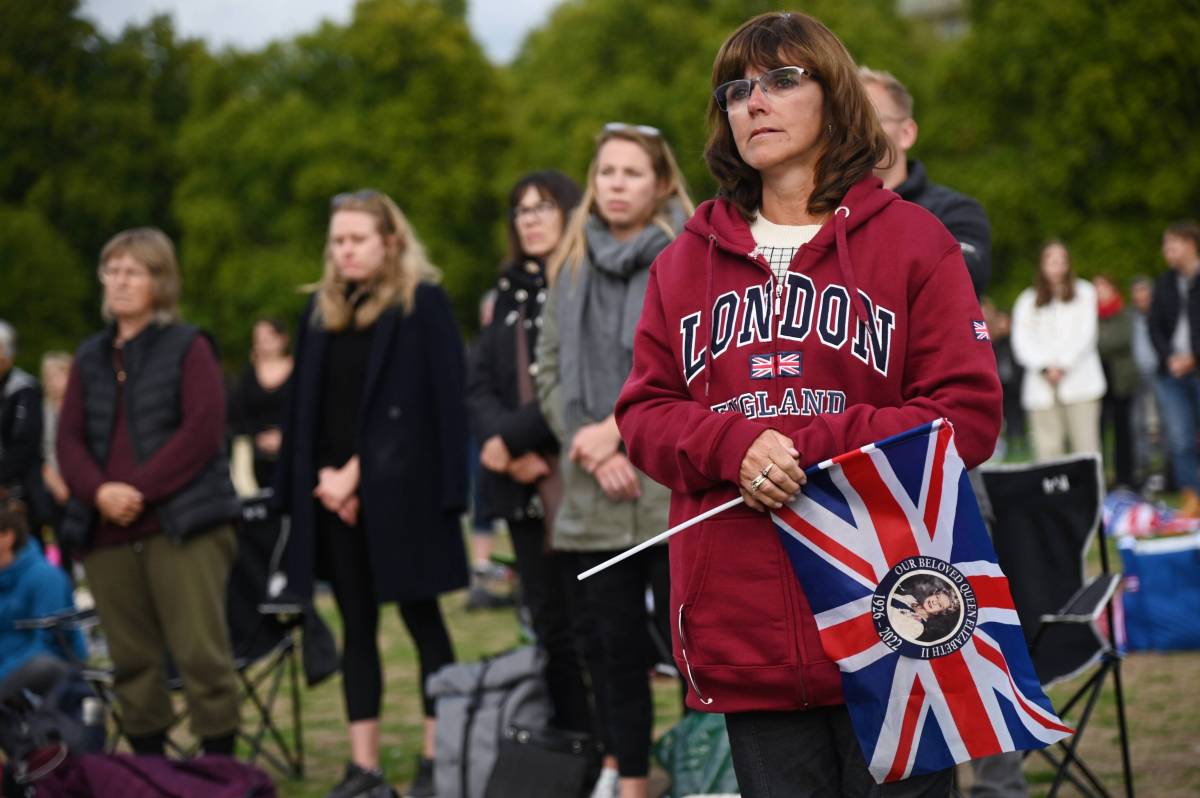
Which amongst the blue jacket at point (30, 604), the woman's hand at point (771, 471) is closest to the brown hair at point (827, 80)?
the woman's hand at point (771, 471)

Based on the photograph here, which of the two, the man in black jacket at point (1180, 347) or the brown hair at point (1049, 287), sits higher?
the brown hair at point (1049, 287)

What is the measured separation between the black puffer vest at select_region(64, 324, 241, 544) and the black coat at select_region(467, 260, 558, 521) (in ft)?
3.37

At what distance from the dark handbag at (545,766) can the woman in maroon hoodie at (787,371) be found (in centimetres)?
252

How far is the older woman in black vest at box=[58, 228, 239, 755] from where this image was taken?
5.89m

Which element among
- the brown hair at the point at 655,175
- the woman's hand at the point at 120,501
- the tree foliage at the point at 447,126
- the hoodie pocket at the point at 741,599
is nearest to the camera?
the hoodie pocket at the point at 741,599

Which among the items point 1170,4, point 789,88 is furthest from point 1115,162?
point 789,88

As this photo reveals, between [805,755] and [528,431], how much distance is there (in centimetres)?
291

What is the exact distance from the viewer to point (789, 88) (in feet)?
9.69

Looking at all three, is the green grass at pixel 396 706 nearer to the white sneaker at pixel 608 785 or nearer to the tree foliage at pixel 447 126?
the white sneaker at pixel 608 785

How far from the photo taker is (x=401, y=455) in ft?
19.3

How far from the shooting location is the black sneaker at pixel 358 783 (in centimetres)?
564

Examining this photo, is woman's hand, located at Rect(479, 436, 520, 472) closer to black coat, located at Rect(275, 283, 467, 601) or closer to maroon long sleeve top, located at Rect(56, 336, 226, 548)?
black coat, located at Rect(275, 283, 467, 601)

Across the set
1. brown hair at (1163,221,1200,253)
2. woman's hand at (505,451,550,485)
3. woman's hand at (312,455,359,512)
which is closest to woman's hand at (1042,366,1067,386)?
brown hair at (1163,221,1200,253)

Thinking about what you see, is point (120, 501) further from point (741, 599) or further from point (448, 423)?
point (741, 599)
